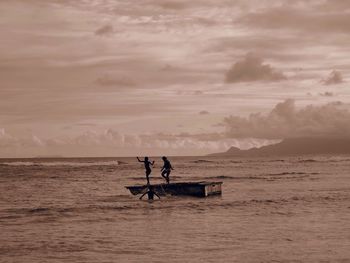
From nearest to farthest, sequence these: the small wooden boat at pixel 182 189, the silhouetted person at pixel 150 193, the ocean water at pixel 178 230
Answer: the ocean water at pixel 178 230 < the silhouetted person at pixel 150 193 < the small wooden boat at pixel 182 189

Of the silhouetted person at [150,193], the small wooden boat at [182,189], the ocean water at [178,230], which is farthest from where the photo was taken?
the small wooden boat at [182,189]

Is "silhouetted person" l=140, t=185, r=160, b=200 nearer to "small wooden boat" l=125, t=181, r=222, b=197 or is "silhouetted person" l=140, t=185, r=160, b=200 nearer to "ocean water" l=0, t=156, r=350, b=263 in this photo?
"small wooden boat" l=125, t=181, r=222, b=197

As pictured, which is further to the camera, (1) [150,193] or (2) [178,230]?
(1) [150,193]

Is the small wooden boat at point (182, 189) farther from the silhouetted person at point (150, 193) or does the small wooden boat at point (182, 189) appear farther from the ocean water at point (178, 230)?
the ocean water at point (178, 230)

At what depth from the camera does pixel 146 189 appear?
34.6m

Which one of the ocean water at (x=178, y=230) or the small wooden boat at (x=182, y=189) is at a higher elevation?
the small wooden boat at (x=182, y=189)

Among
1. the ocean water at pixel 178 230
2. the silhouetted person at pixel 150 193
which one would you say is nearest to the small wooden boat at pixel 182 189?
the silhouetted person at pixel 150 193

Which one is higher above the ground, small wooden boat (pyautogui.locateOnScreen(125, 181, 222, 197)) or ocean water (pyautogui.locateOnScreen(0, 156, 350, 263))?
Answer: small wooden boat (pyautogui.locateOnScreen(125, 181, 222, 197))

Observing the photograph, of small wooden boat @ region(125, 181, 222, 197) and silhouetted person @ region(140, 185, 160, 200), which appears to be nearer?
silhouetted person @ region(140, 185, 160, 200)

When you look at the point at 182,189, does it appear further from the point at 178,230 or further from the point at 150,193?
the point at 178,230

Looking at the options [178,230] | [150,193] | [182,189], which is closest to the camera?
[178,230]

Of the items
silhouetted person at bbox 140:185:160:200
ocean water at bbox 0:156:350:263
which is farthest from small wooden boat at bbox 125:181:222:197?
ocean water at bbox 0:156:350:263

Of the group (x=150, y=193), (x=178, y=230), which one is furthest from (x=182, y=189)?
(x=178, y=230)

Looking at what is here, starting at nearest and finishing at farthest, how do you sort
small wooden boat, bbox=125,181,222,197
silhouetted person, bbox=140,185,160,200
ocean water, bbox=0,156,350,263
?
ocean water, bbox=0,156,350,263 < silhouetted person, bbox=140,185,160,200 < small wooden boat, bbox=125,181,222,197
